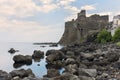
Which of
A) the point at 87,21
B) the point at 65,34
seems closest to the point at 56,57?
the point at 87,21

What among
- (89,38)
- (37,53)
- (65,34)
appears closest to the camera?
(37,53)

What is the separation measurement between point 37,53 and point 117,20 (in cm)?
7395

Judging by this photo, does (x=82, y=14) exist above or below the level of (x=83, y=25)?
above

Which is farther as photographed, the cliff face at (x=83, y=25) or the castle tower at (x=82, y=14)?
the castle tower at (x=82, y=14)

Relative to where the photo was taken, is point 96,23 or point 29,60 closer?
point 29,60

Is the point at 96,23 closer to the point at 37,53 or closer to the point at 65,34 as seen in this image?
the point at 65,34

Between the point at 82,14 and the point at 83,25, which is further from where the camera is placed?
the point at 82,14

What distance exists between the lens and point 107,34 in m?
99.6

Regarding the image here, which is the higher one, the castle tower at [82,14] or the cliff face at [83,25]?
the castle tower at [82,14]

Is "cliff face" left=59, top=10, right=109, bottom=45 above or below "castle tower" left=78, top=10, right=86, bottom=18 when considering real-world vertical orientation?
below

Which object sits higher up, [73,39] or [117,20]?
[117,20]

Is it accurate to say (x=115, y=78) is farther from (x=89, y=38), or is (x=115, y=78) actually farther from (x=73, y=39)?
(x=73, y=39)

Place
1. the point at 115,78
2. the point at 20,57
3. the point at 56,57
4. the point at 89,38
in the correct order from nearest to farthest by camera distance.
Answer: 1. the point at 115,78
2. the point at 56,57
3. the point at 20,57
4. the point at 89,38

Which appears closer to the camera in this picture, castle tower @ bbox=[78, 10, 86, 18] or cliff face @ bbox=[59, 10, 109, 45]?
cliff face @ bbox=[59, 10, 109, 45]
